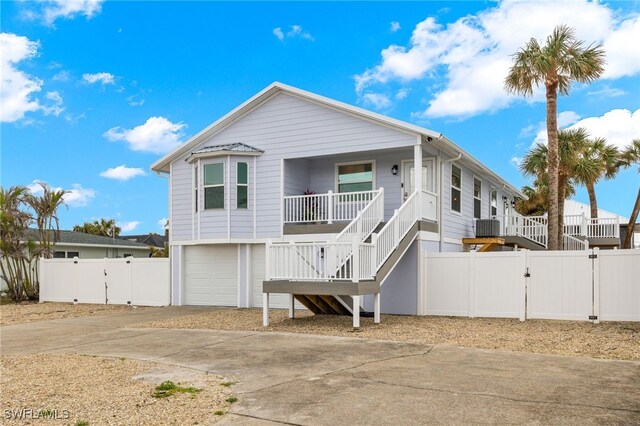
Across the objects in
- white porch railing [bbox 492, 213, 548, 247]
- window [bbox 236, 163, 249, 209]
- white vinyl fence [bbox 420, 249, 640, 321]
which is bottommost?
white vinyl fence [bbox 420, 249, 640, 321]

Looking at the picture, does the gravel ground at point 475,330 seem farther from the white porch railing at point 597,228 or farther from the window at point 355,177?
the white porch railing at point 597,228

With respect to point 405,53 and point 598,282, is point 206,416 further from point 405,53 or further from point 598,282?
point 405,53

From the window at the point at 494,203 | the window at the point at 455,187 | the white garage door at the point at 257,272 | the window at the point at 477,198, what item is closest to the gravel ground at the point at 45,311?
the white garage door at the point at 257,272

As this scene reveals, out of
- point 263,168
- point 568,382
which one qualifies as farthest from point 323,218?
point 568,382

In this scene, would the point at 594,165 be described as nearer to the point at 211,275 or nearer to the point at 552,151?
the point at 552,151

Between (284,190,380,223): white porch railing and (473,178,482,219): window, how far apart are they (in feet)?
18.1

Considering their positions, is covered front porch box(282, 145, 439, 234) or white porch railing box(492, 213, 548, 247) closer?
covered front porch box(282, 145, 439, 234)

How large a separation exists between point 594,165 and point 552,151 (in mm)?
9393

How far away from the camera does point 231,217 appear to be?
55.7 feet

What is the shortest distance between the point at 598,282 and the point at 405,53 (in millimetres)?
11531

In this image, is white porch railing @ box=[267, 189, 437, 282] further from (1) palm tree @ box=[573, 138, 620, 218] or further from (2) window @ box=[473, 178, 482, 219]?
(1) palm tree @ box=[573, 138, 620, 218]

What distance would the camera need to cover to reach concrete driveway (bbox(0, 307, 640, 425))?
18.0ft

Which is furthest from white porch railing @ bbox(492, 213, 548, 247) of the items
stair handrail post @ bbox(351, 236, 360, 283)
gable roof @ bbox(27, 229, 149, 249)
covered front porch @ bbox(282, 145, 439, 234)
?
gable roof @ bbox(27, 229, 149, 249)

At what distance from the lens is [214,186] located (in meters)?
17.2
